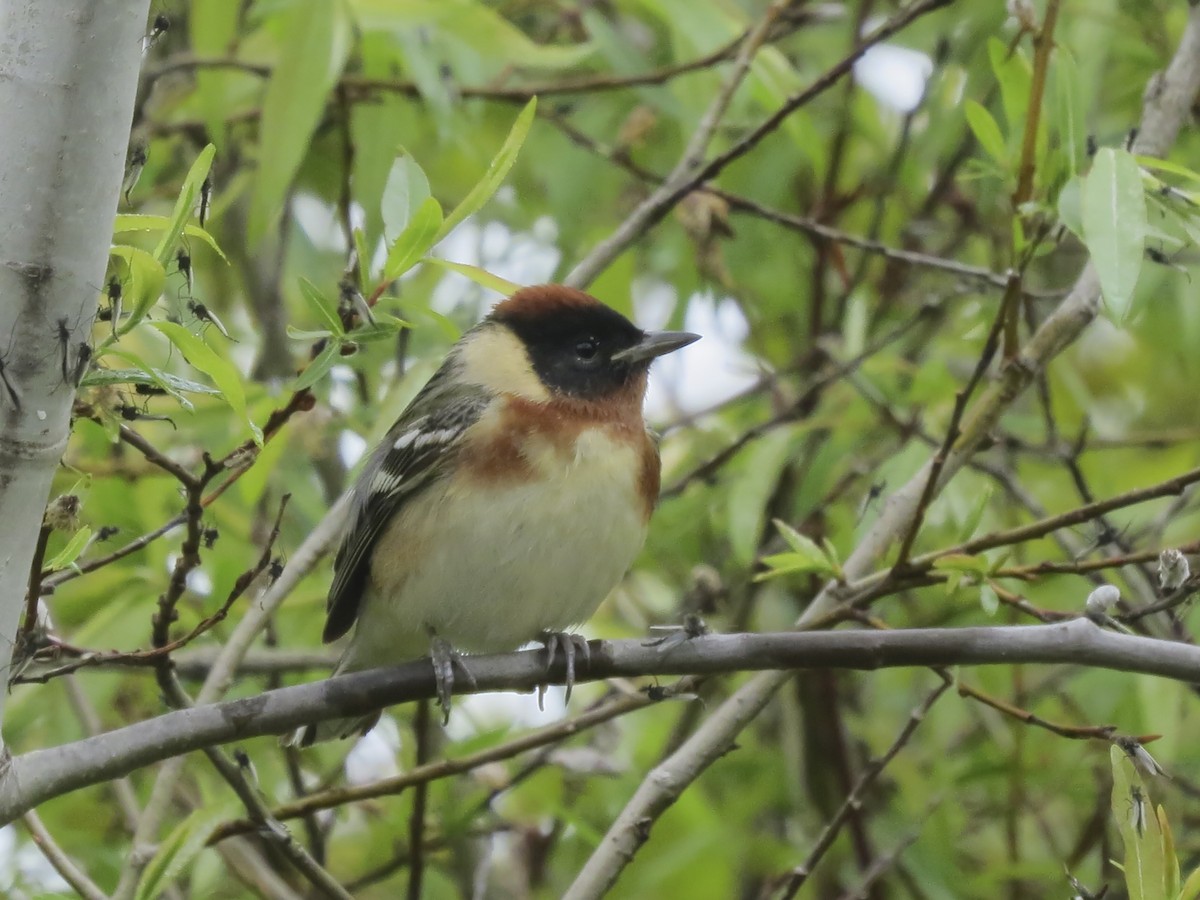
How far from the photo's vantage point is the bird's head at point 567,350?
407cm

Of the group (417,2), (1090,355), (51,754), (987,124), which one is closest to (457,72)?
(417,2)

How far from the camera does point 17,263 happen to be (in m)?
2.04

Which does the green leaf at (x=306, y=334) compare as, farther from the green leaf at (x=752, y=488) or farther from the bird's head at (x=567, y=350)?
the green leaf at (x=752, y=488)

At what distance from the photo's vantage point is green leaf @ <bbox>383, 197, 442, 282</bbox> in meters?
2.68

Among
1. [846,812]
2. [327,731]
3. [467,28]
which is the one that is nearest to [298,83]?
[467,28]

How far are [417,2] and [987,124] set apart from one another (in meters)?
1.52

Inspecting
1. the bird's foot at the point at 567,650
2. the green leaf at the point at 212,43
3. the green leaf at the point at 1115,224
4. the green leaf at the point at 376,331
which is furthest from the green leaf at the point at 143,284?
the green leaf at the point at 212,43

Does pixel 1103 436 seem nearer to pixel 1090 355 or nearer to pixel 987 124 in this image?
pixel 1090 355

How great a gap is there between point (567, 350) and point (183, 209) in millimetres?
2021

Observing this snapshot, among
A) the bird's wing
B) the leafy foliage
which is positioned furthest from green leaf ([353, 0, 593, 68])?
the bird's wing

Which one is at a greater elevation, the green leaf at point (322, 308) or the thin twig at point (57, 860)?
the green leaf at point (322, 308)

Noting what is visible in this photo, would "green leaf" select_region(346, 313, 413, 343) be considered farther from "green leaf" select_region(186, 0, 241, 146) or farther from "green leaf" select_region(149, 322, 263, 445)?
"green leaf" select_region(186, 0, 241, 146)

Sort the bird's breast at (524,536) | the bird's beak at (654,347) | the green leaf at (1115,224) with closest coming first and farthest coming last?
the green leaf at (1115,224), the bird's breast at (524,536), the bird's beak at (654,347)

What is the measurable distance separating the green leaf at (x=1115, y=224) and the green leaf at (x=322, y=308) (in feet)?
4.15
